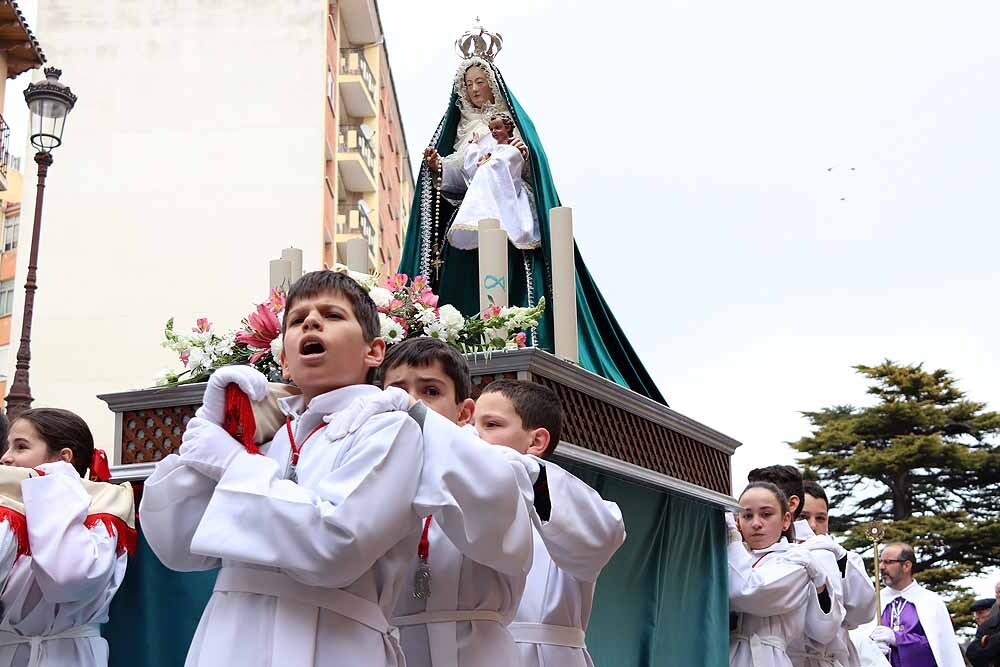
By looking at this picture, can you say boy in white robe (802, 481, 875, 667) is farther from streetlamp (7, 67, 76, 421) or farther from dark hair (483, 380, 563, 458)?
streetlamp (7, 67, 76, 421)

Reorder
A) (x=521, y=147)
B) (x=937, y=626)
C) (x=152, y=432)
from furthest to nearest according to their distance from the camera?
(x=937, y=626) < (x=521, y=147) < (x=152, y=432)

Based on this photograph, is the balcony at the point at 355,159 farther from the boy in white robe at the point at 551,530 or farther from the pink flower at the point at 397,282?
the boy in white robe at the point at 551,530

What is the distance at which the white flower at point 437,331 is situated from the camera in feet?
14.3

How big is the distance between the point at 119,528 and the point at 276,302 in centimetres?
99

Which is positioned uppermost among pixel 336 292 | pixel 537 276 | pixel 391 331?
pixel 537 276

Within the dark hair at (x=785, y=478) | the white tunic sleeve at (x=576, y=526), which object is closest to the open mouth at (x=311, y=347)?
the white tunic sleeve at (x=576, y=526)

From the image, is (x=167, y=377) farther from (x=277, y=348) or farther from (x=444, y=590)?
(x=444, y=590)

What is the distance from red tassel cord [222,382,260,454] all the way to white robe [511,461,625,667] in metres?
0.85

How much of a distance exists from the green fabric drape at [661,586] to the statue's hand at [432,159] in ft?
7.16

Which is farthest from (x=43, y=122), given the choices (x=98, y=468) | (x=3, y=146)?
(x=3, y=146)

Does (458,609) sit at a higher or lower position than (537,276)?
lower

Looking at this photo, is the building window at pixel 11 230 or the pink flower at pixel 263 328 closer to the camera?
the pink flower at pixel 263 328

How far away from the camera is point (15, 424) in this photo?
4.12m

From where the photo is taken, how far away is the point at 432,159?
648cm
